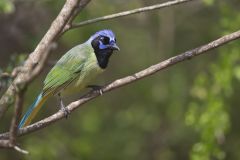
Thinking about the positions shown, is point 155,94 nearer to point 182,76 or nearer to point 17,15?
point 182,76

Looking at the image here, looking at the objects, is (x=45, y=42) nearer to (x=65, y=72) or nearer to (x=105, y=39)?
(x=65, y=72)

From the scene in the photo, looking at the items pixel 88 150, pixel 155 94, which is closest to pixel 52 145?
pixel 88 150

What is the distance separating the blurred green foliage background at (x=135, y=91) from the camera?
6.55 m

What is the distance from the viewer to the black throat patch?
15.0 feet

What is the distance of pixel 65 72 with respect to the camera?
14.9 feet

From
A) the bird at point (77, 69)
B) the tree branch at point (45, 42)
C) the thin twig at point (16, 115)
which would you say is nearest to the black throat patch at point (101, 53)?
the bird at point (77, 69)

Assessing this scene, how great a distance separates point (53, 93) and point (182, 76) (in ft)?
9.71

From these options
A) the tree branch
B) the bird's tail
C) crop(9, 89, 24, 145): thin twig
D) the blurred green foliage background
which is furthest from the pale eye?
crop(9, 89, 24, 145): thin twig

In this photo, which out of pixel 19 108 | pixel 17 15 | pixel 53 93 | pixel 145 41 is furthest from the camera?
pixel 145 41

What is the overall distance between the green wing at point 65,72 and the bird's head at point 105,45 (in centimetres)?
11

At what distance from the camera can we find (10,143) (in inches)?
85.9

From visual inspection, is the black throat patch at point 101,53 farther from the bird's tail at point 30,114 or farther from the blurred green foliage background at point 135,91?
the blurred green foliage background at point 135,91

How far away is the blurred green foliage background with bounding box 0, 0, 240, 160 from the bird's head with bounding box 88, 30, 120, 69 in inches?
65.6

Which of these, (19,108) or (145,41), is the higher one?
(19,108)
